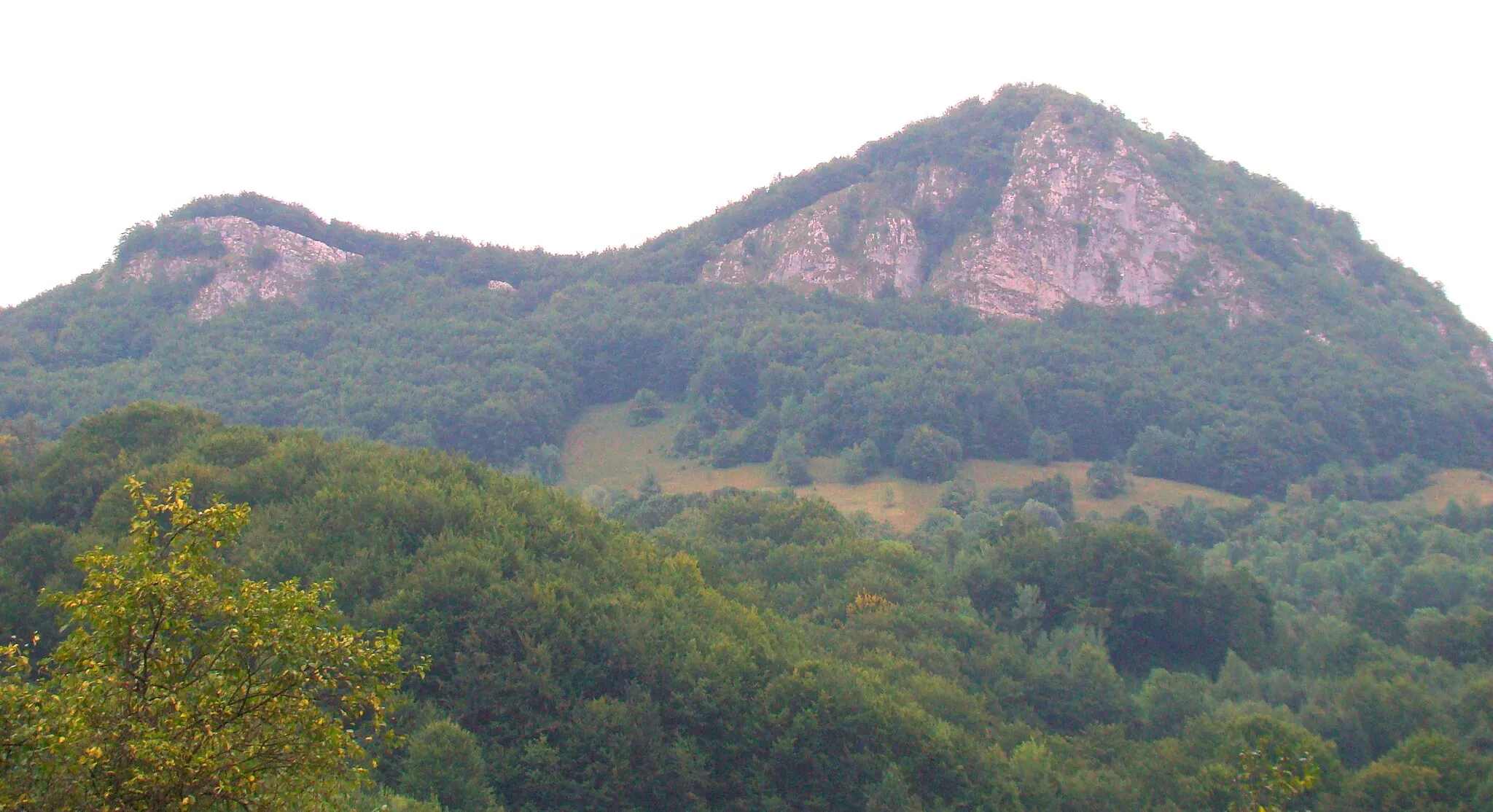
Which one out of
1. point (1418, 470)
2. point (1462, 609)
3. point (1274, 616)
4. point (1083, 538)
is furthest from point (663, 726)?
point (1418, 470)

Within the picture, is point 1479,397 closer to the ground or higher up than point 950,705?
closer to the ground

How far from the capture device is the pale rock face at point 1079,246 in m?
113

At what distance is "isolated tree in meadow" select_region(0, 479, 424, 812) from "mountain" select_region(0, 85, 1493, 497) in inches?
3175

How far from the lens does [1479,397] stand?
9438 cm

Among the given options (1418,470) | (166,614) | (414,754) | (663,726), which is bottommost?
(1418,470)

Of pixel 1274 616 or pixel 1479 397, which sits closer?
pixel 1274 616

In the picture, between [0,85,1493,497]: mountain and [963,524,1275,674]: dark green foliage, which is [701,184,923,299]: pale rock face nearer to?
[0,85,1493,497]: mountain

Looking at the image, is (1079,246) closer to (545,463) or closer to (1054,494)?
(1054,494)

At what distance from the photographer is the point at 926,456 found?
8419 cm

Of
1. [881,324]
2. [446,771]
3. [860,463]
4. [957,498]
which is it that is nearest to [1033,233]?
[881,324]


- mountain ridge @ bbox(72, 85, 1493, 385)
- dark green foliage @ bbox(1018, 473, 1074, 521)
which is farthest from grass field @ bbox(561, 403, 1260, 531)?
mountain ridge @ bbox(72, 85, 1493, 385)

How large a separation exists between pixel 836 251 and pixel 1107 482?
159ft

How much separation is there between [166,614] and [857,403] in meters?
85.8

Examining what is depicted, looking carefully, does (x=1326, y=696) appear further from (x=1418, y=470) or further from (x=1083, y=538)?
(x=1418, y=470)
